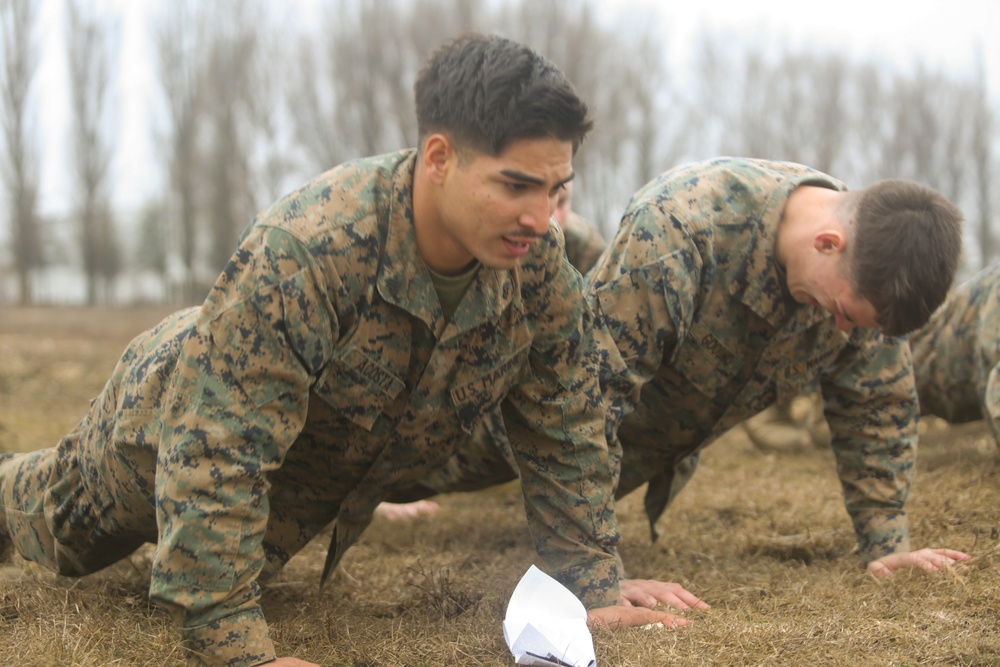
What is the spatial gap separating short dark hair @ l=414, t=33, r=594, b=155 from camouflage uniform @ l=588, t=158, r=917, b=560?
799mm

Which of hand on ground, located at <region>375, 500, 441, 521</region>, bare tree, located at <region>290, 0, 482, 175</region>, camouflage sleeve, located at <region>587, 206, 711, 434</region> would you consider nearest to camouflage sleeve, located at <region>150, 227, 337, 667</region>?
camouflage sleeve, located at <region>587, 206, 711, 434</region>

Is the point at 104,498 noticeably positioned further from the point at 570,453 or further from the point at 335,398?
the point at 570,453

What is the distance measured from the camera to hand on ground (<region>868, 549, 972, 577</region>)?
9.96 ft

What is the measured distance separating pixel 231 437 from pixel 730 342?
168 centimetres

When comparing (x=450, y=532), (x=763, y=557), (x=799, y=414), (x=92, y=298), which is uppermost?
(x=763, y=557)

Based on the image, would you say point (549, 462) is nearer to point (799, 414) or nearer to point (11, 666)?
point (11, 666)

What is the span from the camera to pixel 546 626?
92.0 inches

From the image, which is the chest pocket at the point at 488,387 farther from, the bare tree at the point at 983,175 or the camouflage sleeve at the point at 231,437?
the bare tree at the point at 983,175

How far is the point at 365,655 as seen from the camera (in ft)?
8.09

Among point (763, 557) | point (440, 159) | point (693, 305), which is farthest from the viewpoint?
point (763, 557)

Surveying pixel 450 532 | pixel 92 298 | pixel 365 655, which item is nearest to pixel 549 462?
pixel 365 655

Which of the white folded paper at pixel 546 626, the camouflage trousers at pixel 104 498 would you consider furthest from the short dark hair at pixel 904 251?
the camouflage trousers at pixel 104 498

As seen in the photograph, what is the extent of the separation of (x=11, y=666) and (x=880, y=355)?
2588mm

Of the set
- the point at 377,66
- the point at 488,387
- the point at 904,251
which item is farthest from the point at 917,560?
the point at 377,66
